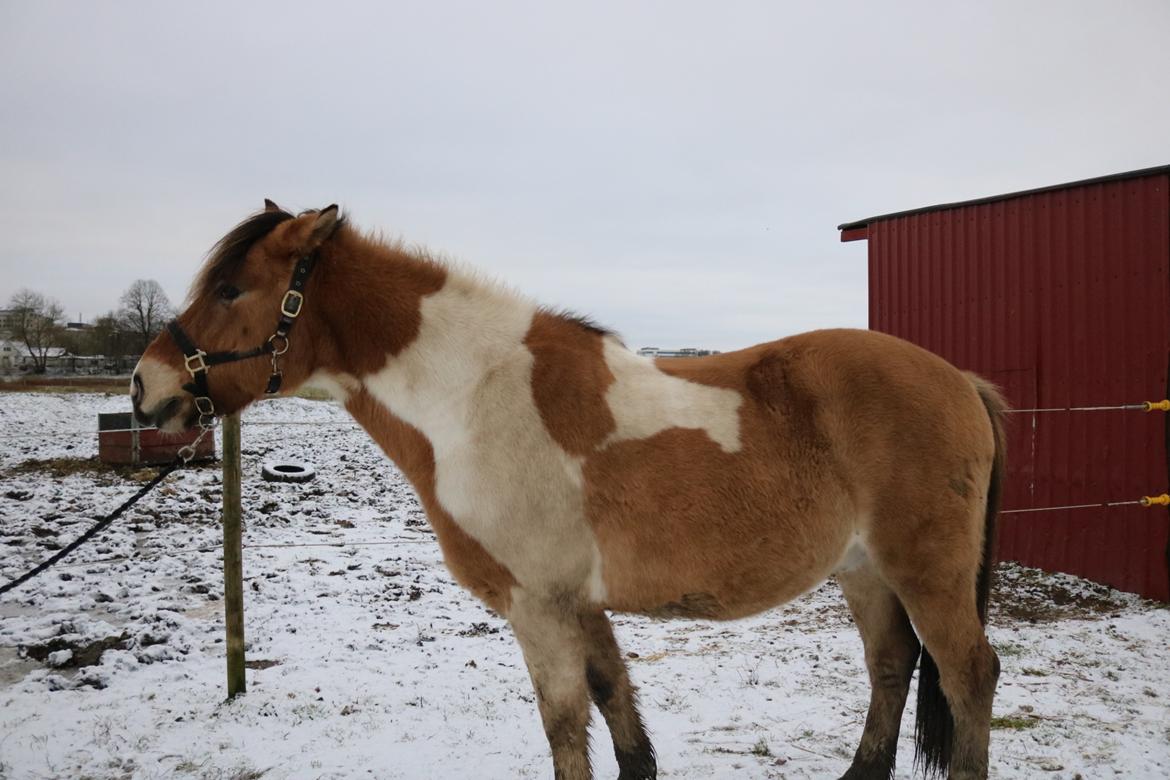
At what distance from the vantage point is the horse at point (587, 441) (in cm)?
236

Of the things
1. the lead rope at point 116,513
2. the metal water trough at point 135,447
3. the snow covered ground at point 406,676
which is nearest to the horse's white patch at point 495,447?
the lead rope at point 116,513

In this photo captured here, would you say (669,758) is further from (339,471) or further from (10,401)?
(10,401)

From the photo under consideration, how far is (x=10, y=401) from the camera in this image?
1795 cm

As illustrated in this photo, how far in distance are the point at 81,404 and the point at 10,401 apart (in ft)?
5.02

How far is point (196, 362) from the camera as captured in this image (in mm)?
2455

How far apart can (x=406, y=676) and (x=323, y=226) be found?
3.05 m

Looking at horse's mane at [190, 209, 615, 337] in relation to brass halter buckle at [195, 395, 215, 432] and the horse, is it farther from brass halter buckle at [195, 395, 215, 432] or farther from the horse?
brass halter buckle at [195, 395, 215, 432]

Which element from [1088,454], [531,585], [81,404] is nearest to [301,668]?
[531,585]

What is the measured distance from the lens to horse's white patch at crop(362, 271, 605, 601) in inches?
91.6

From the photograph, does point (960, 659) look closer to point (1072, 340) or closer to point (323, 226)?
point (323, 226)

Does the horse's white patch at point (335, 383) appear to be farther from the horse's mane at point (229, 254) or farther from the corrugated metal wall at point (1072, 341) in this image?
the corrugated metal wall at point (1072, 341)

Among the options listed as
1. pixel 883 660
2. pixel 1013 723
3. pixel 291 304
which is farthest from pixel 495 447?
pixel 1013 723

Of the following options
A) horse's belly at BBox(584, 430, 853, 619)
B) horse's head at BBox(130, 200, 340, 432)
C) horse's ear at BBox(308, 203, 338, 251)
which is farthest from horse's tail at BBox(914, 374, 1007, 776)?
horse's head at BBox(130, 200, 340, 432)

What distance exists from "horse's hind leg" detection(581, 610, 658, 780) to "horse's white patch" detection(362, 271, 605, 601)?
1.35ft
